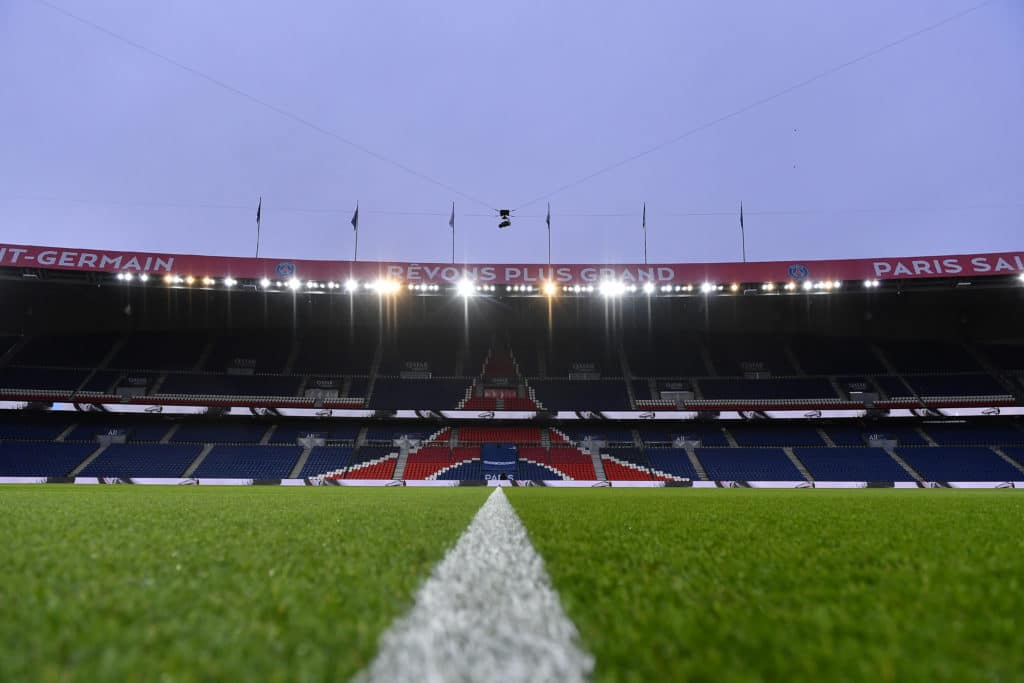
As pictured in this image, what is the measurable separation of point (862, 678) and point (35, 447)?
3323cm

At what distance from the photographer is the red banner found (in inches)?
895

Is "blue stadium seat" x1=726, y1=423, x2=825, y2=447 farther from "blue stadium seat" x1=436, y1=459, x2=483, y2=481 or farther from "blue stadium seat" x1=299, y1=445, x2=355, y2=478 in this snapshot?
"blue stadium seat" x1=299, y1=445, x2=355, y2=478

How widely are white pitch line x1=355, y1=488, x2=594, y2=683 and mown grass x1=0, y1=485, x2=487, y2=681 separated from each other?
0.19ft

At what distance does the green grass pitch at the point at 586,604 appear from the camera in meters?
0.77

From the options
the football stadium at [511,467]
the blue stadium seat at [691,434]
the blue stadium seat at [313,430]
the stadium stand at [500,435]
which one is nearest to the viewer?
the football stadium at [511,467]

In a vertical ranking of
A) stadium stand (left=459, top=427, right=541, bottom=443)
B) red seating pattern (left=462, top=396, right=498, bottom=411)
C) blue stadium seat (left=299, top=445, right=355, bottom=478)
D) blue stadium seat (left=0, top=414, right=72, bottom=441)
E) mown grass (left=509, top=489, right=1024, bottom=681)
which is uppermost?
mown grass (left=509, top=489, right=1024, bottom=681)

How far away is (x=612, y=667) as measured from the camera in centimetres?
76

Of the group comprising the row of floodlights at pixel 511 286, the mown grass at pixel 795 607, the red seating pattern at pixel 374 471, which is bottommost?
the red seating pattern at pixel 374 471

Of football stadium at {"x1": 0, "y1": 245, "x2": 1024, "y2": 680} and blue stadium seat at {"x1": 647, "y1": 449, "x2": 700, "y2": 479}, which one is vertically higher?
football stadium at {"x1": 0, "y1": 245, "x2": 1024, "y2": 680}

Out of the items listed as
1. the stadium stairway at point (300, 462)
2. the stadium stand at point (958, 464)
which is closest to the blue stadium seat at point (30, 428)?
the stadium stairway at point (300, 462)

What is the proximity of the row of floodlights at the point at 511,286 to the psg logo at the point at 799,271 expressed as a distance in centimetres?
30

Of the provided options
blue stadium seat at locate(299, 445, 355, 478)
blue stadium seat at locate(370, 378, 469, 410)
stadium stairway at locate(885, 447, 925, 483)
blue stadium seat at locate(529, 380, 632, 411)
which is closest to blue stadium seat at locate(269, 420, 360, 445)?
blue stadium seat at locate(299, 445, 355, 478)

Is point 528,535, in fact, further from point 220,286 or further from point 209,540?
point 220,286

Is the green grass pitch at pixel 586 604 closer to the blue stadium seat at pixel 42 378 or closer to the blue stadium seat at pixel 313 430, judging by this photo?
the blue stadium seat at pixel 313 430
